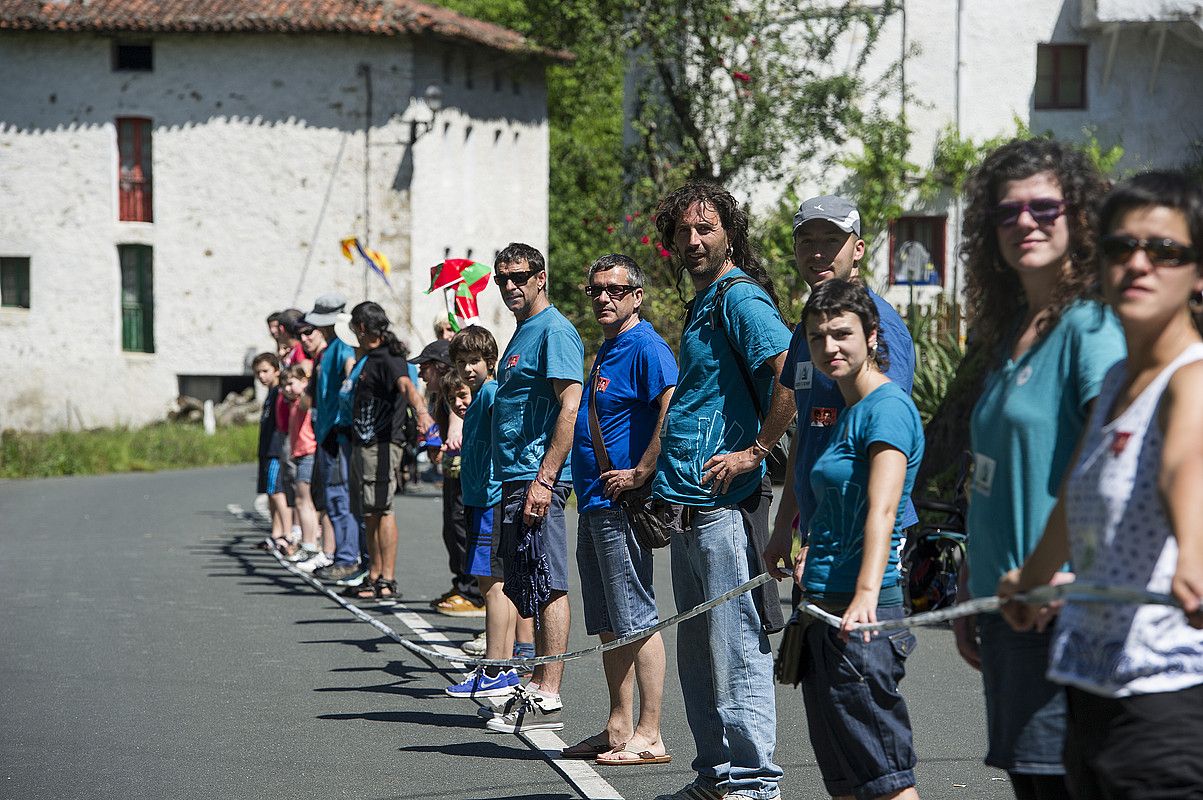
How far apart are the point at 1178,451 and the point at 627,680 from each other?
366 cm

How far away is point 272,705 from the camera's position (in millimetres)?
7461

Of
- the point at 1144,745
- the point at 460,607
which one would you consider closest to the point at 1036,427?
the point at 1144,745

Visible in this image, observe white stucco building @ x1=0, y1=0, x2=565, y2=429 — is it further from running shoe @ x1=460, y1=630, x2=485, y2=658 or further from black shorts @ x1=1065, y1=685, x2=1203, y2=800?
black shorts @ x1=1065, y1=685, x2=1203, y2=800

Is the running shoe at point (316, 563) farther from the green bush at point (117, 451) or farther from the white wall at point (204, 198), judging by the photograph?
the white wall at point (204, 198)

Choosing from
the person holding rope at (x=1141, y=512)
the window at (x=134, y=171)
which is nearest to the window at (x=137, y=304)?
the window at (x=134, y=171)

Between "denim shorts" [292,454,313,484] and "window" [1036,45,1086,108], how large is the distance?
22772 millimetres

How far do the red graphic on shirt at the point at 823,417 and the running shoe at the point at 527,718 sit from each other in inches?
109

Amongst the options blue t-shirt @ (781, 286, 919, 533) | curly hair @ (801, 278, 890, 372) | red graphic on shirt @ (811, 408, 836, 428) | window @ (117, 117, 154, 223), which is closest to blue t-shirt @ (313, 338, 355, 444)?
blue t-shirt @ (781, 286, 919, 533)

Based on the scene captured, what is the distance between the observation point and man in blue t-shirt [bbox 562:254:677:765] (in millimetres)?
6121

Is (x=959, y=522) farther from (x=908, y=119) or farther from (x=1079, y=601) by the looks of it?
(x=908, y=119)

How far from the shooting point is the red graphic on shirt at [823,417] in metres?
4.52

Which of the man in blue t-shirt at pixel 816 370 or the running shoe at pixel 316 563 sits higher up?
the man in blue t-shirt at pixel 816 370

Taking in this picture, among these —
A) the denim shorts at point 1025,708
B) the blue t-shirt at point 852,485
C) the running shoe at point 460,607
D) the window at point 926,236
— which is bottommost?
the running shoe at point 460,607

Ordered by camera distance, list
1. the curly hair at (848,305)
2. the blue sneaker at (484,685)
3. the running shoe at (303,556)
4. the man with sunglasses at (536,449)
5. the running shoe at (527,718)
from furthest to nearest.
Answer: the running shoe at (303,556), the blue sneaker at (484,685), the running shoe at (527,718), the man with sunglasses at (536,449), the curly hair at (848,305)
